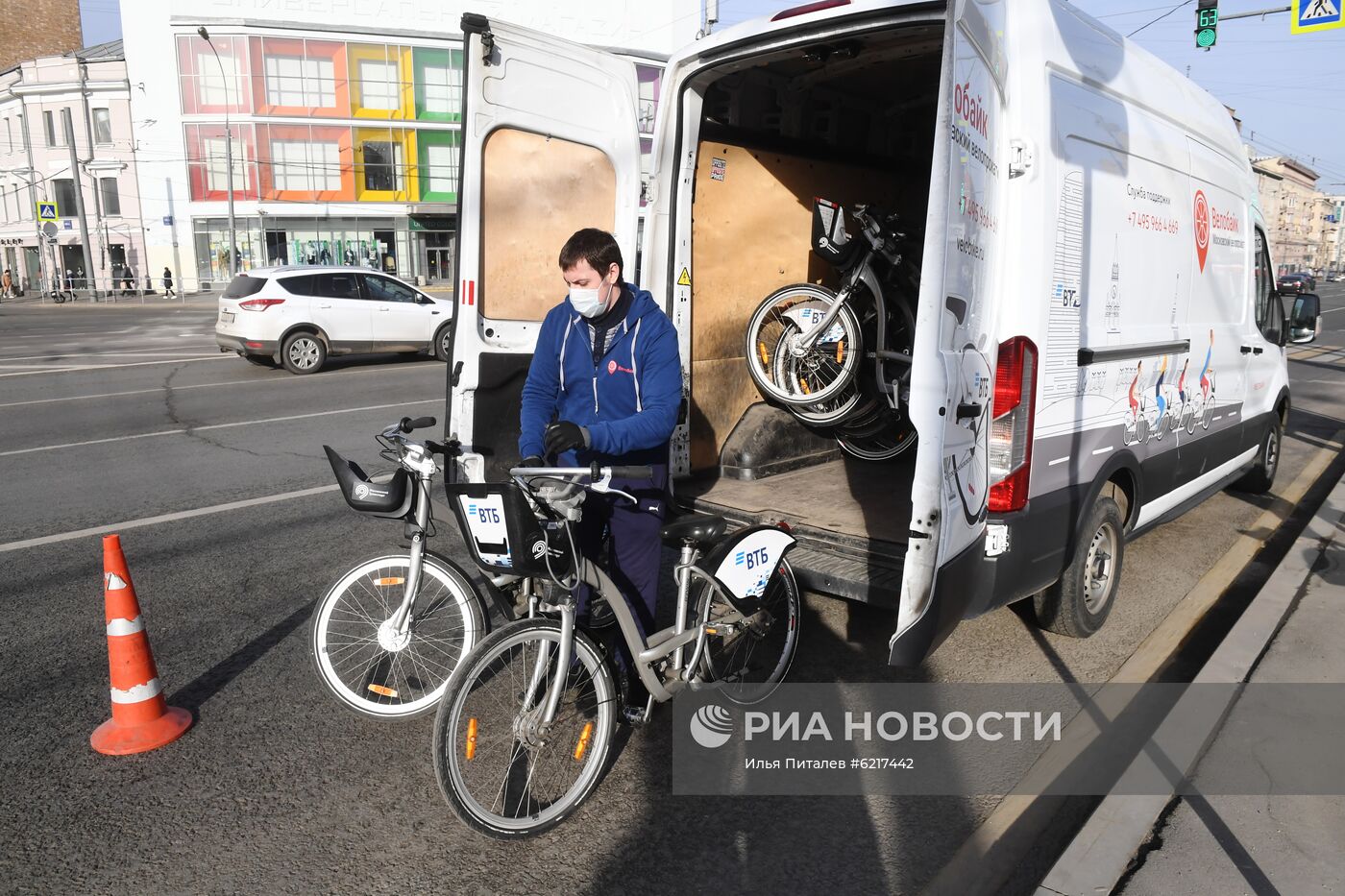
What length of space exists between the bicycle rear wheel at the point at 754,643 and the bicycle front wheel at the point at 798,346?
215cm

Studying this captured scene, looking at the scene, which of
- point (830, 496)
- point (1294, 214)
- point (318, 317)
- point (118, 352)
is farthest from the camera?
point (1294, 214)

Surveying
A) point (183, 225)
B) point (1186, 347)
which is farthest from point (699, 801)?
point (183, 225)

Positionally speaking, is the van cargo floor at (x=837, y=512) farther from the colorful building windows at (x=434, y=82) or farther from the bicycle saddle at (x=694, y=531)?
the colorful building windows at (x=434, y=82)

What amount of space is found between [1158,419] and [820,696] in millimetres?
2411

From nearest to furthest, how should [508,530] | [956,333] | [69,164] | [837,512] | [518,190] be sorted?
[508,530], [956,333], [518,190], [837,512], [69,164]

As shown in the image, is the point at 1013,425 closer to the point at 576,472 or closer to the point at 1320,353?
the point at 576,472

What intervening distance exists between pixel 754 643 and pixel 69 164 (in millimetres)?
53157

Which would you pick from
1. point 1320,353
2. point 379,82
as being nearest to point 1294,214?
point 379,82

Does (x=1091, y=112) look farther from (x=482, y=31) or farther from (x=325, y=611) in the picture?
(x=325, y=611)

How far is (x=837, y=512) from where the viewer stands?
503 centimetres

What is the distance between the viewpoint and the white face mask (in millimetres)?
3383

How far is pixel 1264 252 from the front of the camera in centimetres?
659

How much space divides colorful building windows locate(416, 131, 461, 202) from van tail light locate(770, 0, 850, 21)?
4384 cm

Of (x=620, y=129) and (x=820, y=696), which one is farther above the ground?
(x=620, y=129)
